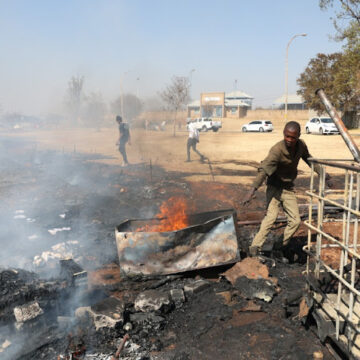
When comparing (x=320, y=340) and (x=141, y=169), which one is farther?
(x=141, y=169)

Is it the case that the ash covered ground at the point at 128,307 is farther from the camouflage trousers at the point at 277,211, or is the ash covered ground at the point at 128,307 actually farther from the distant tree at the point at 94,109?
the distant tree at the point at 94,109

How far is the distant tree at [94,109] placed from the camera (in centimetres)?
5478

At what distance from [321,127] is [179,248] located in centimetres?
2814

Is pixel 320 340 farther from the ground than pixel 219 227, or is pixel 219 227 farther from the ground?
pixel 219 227

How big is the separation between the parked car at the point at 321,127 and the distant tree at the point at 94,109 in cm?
3405

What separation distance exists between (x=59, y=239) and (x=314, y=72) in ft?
116

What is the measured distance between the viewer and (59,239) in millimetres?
6016

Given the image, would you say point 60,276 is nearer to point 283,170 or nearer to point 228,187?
point 283,170

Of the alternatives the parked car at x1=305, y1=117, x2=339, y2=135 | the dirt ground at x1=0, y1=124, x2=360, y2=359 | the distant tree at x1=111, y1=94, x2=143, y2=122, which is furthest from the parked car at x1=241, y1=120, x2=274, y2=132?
the distant tree at x1=111, y1=94, x2=143, y2=122

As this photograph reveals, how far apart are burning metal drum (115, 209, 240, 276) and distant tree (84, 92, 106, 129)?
Answer: 171ft

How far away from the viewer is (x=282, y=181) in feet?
15.9

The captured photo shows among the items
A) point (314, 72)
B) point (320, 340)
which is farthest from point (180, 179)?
point (314, 72)

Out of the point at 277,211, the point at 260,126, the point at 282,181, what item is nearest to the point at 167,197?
the point at 277,211

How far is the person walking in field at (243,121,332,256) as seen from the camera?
180 inches
